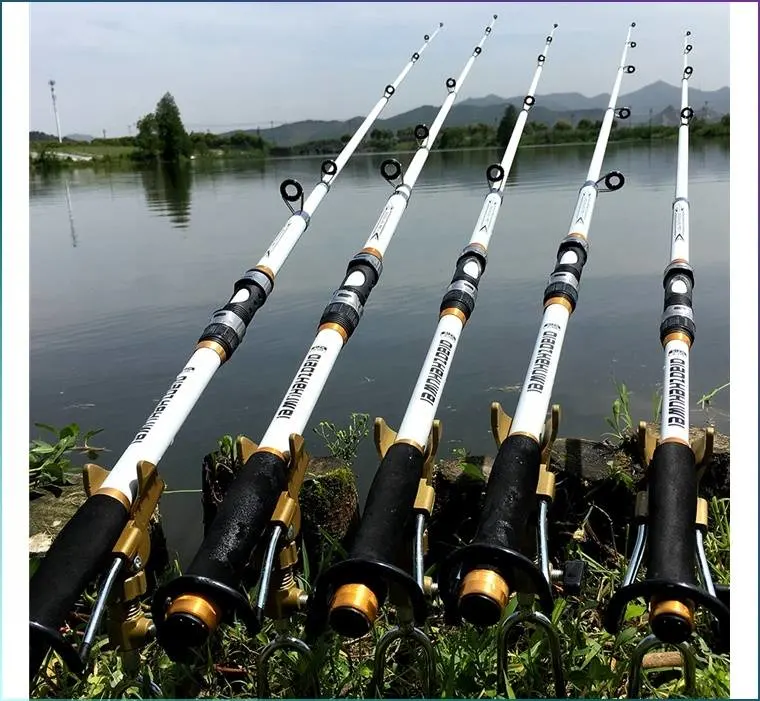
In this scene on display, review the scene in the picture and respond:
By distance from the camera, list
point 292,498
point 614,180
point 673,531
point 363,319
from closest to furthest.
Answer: point 673,531 < point 292,498 < point 614,180 < point 363,319

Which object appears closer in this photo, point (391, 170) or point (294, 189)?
point (294, 189)

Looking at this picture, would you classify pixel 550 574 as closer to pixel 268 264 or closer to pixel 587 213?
pixel 268 264

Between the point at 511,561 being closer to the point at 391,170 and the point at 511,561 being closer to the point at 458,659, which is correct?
the point at 458,659

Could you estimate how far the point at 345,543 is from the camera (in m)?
2.99

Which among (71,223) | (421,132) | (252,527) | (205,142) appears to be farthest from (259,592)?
Answer: (205,142)

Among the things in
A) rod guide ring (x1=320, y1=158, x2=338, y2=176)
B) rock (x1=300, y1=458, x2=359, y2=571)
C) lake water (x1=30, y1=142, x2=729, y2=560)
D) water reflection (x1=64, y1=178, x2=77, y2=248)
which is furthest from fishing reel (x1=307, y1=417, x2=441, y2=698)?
water reflection (x1=64, y1=178, x2=77, y2=248)

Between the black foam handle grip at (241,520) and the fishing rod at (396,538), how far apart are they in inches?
8.0

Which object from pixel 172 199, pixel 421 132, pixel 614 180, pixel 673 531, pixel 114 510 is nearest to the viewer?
pixel 673 531

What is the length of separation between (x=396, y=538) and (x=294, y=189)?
75.0 inches

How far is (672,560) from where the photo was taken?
174 centimetres

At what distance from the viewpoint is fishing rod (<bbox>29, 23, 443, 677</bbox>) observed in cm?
169

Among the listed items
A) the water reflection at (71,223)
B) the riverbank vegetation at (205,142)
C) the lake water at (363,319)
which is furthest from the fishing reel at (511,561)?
the riverbank vegetation at (205,142)

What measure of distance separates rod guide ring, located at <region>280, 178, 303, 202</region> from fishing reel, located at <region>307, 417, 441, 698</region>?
58.3 inches

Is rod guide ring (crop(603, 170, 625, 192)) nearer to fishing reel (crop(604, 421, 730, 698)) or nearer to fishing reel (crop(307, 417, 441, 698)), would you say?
fishing reel (crop(604, 421, 730, 698))
